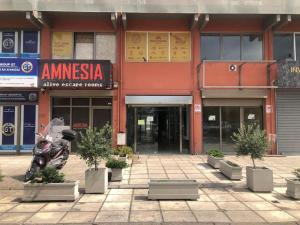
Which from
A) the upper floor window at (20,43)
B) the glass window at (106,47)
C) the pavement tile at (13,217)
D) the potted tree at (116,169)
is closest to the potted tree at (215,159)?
the potted tree at (116,169)

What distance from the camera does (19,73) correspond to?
17719 mm

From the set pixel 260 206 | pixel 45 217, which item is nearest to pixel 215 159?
pixel 260 206

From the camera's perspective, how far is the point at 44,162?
10859 mm

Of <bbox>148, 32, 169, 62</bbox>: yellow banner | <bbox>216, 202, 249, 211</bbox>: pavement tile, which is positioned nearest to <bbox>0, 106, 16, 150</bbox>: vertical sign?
<bbox>148, 32, 169, 62</bbox>: yellow banner

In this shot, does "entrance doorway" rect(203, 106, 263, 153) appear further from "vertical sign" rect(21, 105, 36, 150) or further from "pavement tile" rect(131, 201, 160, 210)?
"pavement tile" rect(131, 201, 160, 210)

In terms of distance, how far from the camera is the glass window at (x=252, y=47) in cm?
1931

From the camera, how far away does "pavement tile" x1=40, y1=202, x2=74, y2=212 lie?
831cm

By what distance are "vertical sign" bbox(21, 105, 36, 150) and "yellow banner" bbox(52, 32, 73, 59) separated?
9.46ft

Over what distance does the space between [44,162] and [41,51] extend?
368 inches

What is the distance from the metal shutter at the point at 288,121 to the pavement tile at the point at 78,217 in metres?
13.6

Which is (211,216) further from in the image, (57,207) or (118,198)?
(57,207)

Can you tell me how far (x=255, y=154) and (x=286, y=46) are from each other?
35.3ft

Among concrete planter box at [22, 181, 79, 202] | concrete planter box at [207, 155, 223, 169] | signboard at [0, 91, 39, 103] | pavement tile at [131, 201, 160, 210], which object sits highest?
signboard at [0, 91, 39, 103]

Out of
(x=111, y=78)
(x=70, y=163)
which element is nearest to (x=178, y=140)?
(x=111, y=78)
